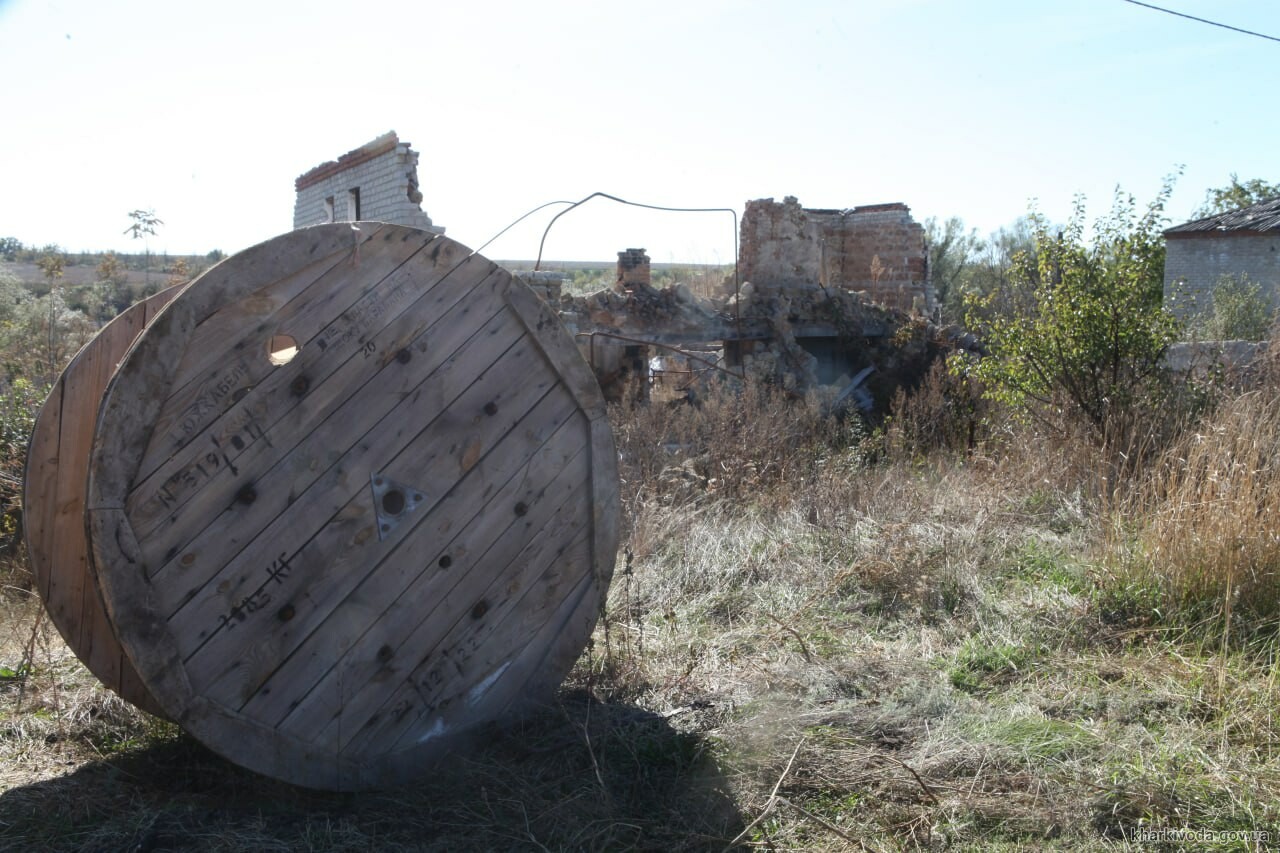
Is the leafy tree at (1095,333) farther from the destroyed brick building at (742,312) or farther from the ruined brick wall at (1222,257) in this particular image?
the ruined brick wall at (1222,257)

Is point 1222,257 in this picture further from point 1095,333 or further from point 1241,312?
point 1095,333

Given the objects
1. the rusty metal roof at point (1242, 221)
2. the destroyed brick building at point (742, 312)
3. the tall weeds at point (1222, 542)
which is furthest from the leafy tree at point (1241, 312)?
the tall weeds at point (1222, 542)

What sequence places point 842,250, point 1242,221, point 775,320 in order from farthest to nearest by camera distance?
point 1242,221 → point 842,250 → point 775,320

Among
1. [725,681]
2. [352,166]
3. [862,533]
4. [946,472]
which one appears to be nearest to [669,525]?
[862,533]

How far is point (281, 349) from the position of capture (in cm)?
294

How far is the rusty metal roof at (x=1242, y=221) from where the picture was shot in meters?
21.6

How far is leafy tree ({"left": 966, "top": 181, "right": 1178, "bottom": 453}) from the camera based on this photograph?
6.81 meters

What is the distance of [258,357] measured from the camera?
2.74 metres

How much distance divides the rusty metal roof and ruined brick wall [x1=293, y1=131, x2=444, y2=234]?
18.4 meters

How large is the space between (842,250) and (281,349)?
17241mm

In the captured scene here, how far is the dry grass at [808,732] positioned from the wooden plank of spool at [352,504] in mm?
262

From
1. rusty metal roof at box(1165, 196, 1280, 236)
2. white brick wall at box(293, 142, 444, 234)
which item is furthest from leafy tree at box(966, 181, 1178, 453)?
rusty metal roof at box(1165, 196, 1280, 236)

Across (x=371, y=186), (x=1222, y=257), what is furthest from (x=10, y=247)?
(x=1222, y=257)

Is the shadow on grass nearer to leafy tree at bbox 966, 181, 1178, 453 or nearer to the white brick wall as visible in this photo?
leafy tree at bbox 966, 181, 1178, 453
